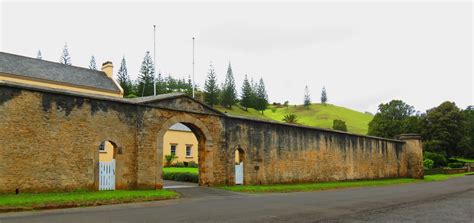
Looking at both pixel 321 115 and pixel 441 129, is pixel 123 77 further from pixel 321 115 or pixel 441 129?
pixel 321 115

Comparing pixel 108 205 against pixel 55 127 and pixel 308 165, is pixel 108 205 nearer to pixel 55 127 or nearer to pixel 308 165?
pixel 55 127

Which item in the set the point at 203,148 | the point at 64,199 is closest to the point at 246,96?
the point at 203,148

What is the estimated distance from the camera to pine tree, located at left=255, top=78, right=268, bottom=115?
111 m

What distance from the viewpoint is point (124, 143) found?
714 inches

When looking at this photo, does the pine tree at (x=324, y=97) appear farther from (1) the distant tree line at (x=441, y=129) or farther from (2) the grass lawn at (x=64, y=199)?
(2) the grass lawn at (x=64, y=199)

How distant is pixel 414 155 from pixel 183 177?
23583 mm

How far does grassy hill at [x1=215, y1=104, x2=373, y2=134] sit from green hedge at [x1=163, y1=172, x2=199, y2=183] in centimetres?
6939

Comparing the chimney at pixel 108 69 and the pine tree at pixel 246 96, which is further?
the pine tree at pixel 246 96

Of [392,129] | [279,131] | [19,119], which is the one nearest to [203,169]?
[279,131]

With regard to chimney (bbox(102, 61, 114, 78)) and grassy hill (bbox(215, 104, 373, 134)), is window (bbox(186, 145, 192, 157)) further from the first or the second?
grassy hill (bbox(215, 104, 373, 134))

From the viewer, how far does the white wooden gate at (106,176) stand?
17.5m

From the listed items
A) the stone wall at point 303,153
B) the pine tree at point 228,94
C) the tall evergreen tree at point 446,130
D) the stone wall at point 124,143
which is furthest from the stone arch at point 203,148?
the pine tree at point 228,94

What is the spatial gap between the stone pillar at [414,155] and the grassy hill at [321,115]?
60433 millimetres

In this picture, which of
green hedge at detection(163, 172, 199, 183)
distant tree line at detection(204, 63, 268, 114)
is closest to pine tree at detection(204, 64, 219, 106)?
distant tree line at detection(204, 63, 268, 114)
